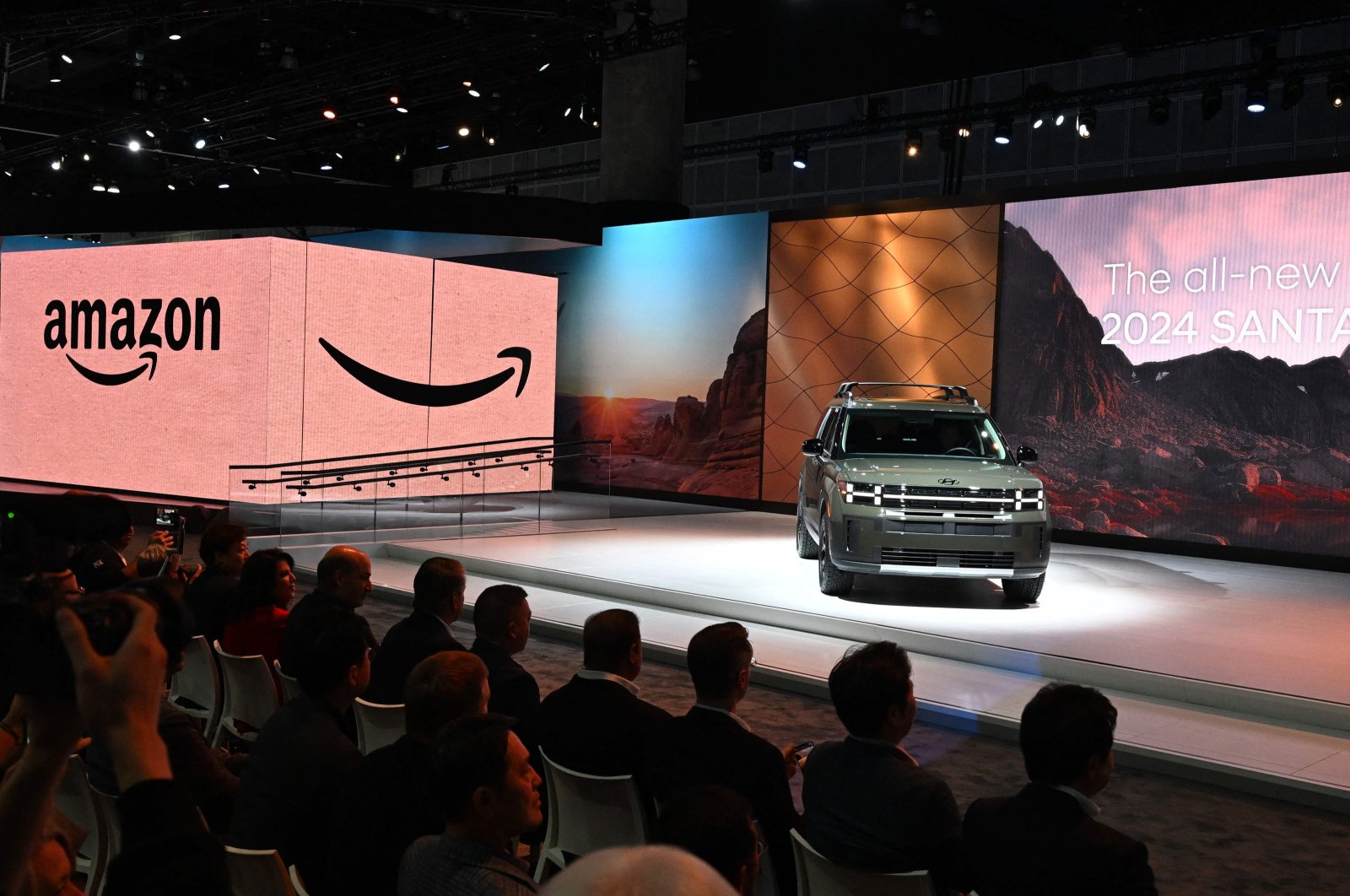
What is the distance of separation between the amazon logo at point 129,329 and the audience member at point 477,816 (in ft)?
44.7

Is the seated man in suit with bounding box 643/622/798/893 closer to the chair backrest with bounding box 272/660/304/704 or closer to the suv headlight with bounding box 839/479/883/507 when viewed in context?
the chair backrest with bounding box 272/660/304/704

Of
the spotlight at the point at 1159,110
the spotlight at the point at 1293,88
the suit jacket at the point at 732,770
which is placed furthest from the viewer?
the spotlight at the point at 1159,110

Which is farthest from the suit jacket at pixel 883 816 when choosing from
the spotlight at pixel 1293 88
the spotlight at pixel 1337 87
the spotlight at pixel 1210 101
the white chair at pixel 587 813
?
the spotlight at pixel 1210 101

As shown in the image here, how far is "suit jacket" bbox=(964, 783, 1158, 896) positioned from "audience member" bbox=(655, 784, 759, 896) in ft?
3.25

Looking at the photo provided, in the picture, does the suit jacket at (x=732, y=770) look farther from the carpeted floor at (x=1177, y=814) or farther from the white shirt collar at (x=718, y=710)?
the carpeted floor at (x=1177, y=814)

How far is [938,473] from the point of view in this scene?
30.4 ft

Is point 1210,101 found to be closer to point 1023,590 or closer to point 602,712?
point 1023,590

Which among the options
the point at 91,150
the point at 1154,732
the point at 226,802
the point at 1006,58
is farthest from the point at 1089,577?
the point at 91,150

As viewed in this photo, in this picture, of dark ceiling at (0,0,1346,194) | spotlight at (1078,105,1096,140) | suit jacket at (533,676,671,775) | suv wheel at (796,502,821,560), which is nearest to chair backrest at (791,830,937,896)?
suit jacket at (533,676,671,775)

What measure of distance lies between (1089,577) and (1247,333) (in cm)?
357

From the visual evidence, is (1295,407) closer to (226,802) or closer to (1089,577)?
(1089,577)

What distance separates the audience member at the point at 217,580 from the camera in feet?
18.2

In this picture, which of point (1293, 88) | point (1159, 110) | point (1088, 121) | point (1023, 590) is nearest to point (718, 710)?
point (1023, 590)

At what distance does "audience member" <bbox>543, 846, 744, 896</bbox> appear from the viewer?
0.96m
